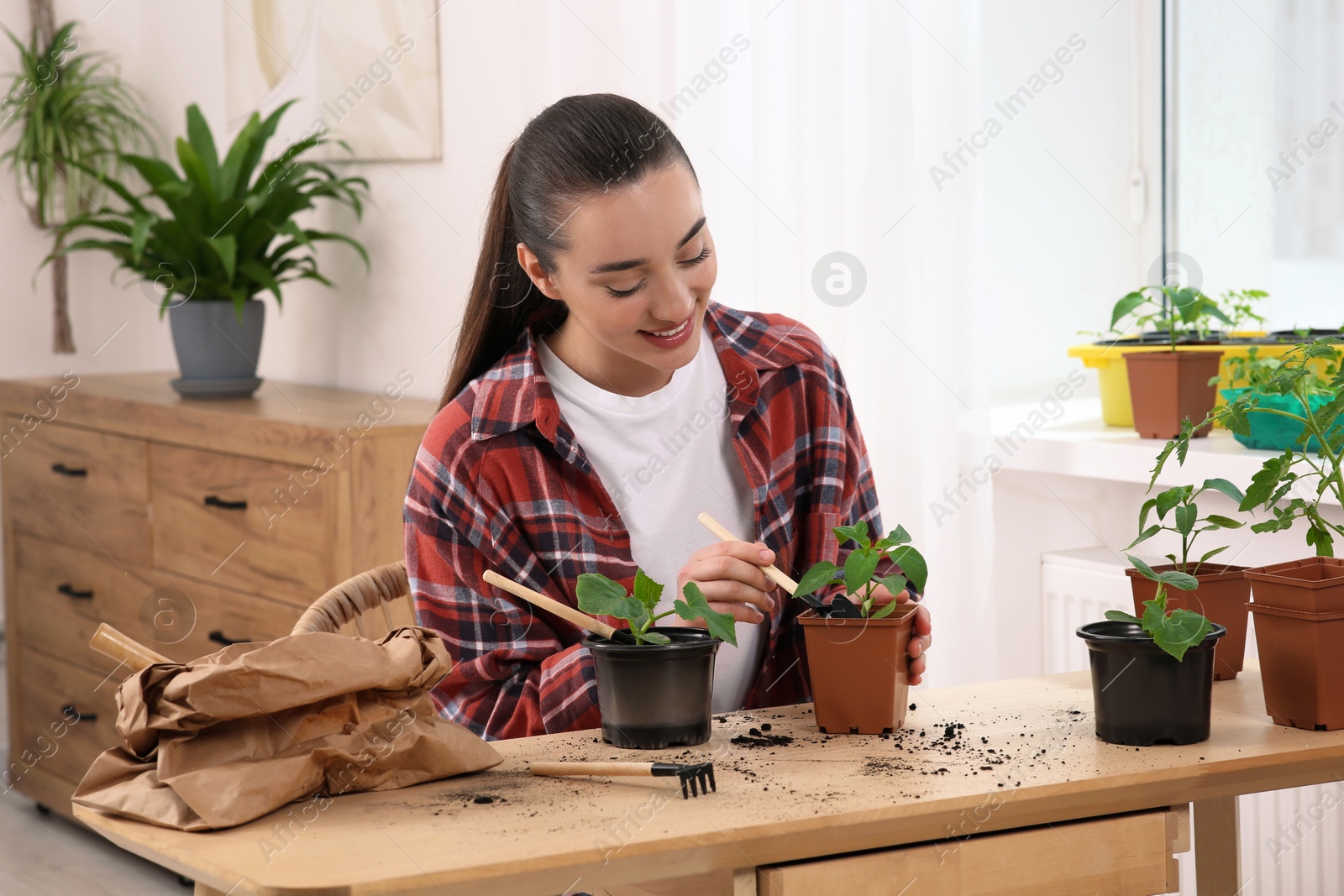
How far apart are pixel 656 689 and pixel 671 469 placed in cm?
52

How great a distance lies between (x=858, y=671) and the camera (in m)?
1.23

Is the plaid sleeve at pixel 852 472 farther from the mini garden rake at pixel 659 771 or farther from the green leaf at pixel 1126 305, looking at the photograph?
the green leaf at pixel 1126 305

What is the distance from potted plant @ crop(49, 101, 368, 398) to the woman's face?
1.91m

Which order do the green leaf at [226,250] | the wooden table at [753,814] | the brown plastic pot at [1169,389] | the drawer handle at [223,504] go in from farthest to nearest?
the green leaf at [226,250], the drawer handle at [223,504], the brown plastic pot at [1169,389], the wooden table at [753,814]

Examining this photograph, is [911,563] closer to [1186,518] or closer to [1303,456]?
[1186,518]

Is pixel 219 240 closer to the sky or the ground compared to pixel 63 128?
closer to the ground

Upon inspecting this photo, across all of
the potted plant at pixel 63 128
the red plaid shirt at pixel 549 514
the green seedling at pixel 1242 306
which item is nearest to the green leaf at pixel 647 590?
the red plaid shirt at pixel 549 514

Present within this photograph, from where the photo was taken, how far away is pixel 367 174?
3479 millimetres

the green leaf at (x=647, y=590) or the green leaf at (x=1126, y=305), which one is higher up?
the green leaf at (x=1126, y=305)

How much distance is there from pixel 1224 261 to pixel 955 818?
180 cm

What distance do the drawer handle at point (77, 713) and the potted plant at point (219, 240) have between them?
2.72 feet

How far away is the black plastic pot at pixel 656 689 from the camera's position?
119 cm

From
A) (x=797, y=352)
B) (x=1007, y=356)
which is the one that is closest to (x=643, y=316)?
(x=797, y=352)

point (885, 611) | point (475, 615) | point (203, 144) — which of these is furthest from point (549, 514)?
point (203, 144)
